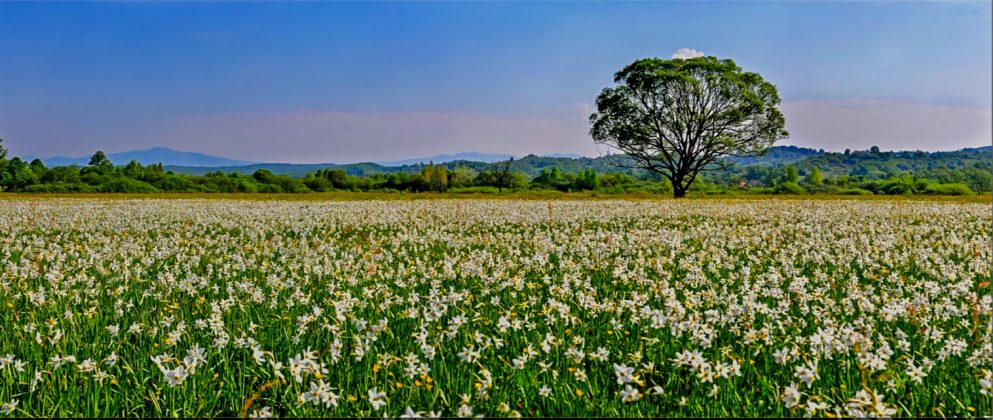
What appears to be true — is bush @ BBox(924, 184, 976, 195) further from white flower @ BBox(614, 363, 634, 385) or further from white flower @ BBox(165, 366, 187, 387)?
white flower @ BBox(165, 366, 187, 387)

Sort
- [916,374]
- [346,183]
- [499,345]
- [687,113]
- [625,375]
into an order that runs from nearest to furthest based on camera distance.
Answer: [625,375], [916,374], [499,345], [687,113], [346,183]

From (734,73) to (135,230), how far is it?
46.2 metres

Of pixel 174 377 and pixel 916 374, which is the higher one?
pixel 174 377

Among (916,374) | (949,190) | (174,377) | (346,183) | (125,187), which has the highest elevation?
(346,183)

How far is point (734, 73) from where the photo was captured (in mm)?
50250

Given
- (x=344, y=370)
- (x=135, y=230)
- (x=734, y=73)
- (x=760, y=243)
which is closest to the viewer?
(x=344, y=370)

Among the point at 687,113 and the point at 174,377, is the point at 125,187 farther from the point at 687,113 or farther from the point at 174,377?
the point at 174,377

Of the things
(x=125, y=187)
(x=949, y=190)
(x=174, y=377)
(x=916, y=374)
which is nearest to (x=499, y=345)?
(x=174, y=377)

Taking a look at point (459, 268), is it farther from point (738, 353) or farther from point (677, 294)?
point (738, 353)

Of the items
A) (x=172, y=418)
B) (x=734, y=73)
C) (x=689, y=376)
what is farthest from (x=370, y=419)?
(x=734, y=73)

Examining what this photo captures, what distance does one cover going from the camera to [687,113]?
51.6 metres

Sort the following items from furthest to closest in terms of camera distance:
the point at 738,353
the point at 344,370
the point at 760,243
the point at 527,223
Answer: the point at 527,223 → the point at 760,243 → the point at 738,353 → the point at 344,370

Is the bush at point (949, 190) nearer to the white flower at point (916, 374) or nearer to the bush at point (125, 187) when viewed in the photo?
the white flower at point (916, 374)

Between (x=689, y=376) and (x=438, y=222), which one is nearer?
(x=689, y=376)
